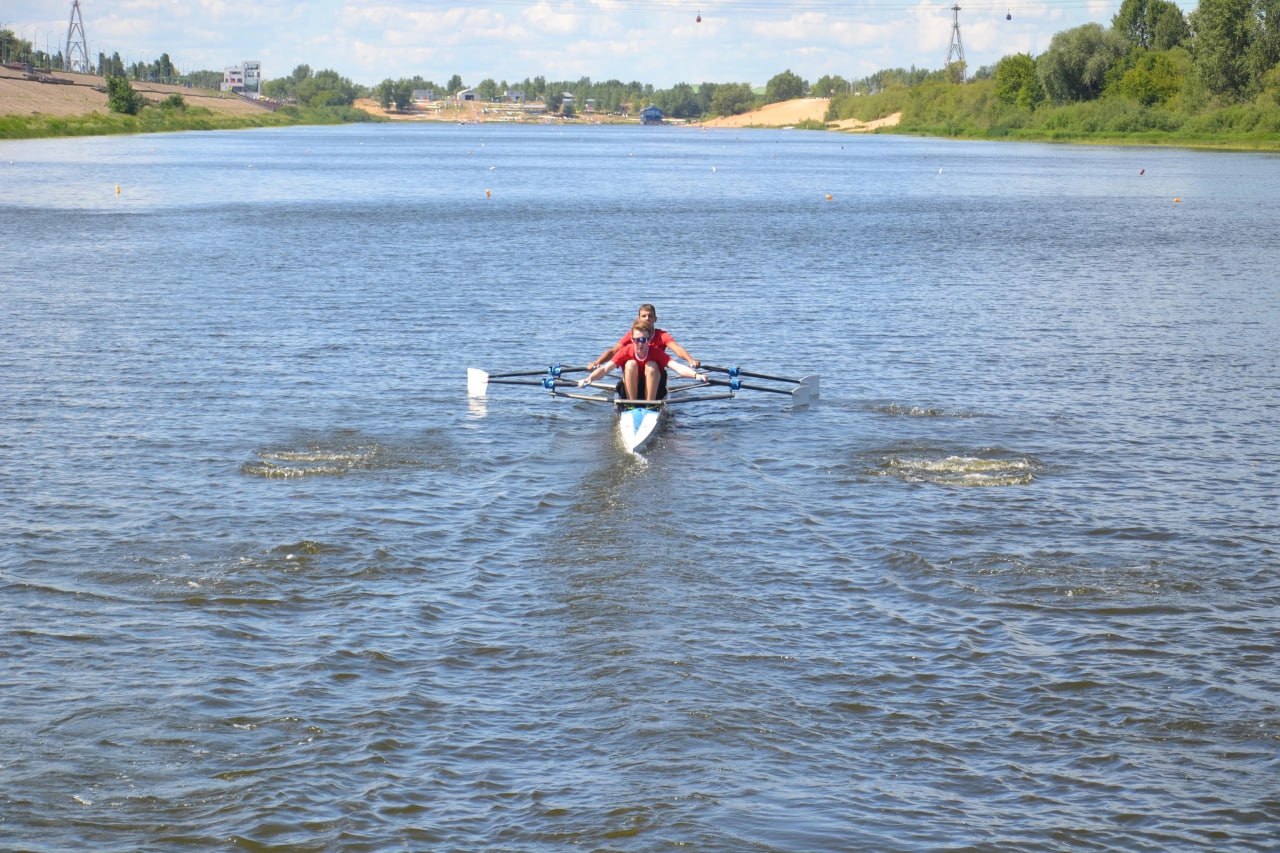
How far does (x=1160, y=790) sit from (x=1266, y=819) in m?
0.80

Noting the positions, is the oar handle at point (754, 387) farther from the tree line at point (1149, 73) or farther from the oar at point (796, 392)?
the tree line at point (1149, 73)

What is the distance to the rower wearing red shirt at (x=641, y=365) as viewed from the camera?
23125 millimetres

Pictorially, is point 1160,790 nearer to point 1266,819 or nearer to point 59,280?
point 1266,819

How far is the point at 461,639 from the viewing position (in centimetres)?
1444

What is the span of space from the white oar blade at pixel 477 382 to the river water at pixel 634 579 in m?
0.42

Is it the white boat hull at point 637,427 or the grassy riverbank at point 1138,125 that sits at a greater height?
the grassy riverbank at point 1138,125

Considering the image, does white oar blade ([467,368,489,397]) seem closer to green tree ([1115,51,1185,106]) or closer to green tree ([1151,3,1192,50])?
green tree ([1115,51,1185,106])

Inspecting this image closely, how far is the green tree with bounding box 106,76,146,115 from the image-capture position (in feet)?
568

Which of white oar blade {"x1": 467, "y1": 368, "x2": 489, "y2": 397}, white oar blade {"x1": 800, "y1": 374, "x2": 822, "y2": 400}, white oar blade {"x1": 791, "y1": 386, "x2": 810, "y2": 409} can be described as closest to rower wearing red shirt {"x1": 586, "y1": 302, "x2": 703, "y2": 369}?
white oar blade {"x1": 791, "y1": 386, "x2": 810, "y2": 409}

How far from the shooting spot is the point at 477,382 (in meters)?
26.3

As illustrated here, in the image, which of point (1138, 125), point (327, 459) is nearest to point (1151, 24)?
point (1138, 125)

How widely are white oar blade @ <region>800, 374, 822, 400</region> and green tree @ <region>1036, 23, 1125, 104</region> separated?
495 feet

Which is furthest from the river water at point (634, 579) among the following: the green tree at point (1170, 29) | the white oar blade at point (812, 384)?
the green tree at point (1170, 29)

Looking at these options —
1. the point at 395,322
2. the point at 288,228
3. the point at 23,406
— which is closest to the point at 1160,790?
the point at 23,406
